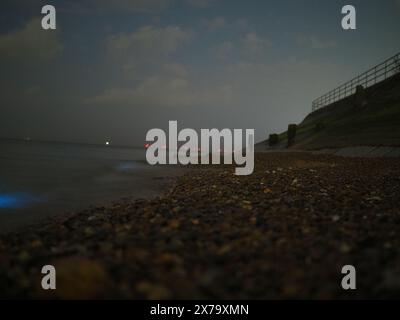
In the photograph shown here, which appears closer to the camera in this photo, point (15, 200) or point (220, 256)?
point (220, 256)

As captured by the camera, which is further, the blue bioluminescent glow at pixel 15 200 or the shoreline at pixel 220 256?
the blue bioluminescent glow at pixel 15 200

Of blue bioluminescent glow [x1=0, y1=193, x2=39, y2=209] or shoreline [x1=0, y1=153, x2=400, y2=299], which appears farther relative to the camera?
blue bioluminescent glow [x1=0, y1=193, x2=39, y2=209]

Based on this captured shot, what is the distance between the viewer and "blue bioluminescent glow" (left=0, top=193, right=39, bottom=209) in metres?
7.40

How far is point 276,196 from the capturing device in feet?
18.0

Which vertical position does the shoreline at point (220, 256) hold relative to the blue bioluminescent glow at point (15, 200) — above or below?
above

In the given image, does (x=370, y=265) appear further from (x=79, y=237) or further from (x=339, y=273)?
(x=79, y=237)

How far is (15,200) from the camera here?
8.19 meters

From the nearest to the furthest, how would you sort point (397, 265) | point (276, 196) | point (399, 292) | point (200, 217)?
point (399, 292) < point (397, 265) < point (200, 217) < point (276, 196)

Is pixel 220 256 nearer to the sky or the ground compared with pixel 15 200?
nearer to the sky

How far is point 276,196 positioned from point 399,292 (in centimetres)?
374

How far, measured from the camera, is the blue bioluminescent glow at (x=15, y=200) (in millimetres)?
7402

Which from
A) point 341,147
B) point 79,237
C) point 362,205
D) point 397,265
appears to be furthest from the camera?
point 341,147

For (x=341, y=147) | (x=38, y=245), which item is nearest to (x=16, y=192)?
(x=38, y=245)

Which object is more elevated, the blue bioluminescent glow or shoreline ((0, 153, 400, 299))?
shoreline ((0, 153, 400, 299))
